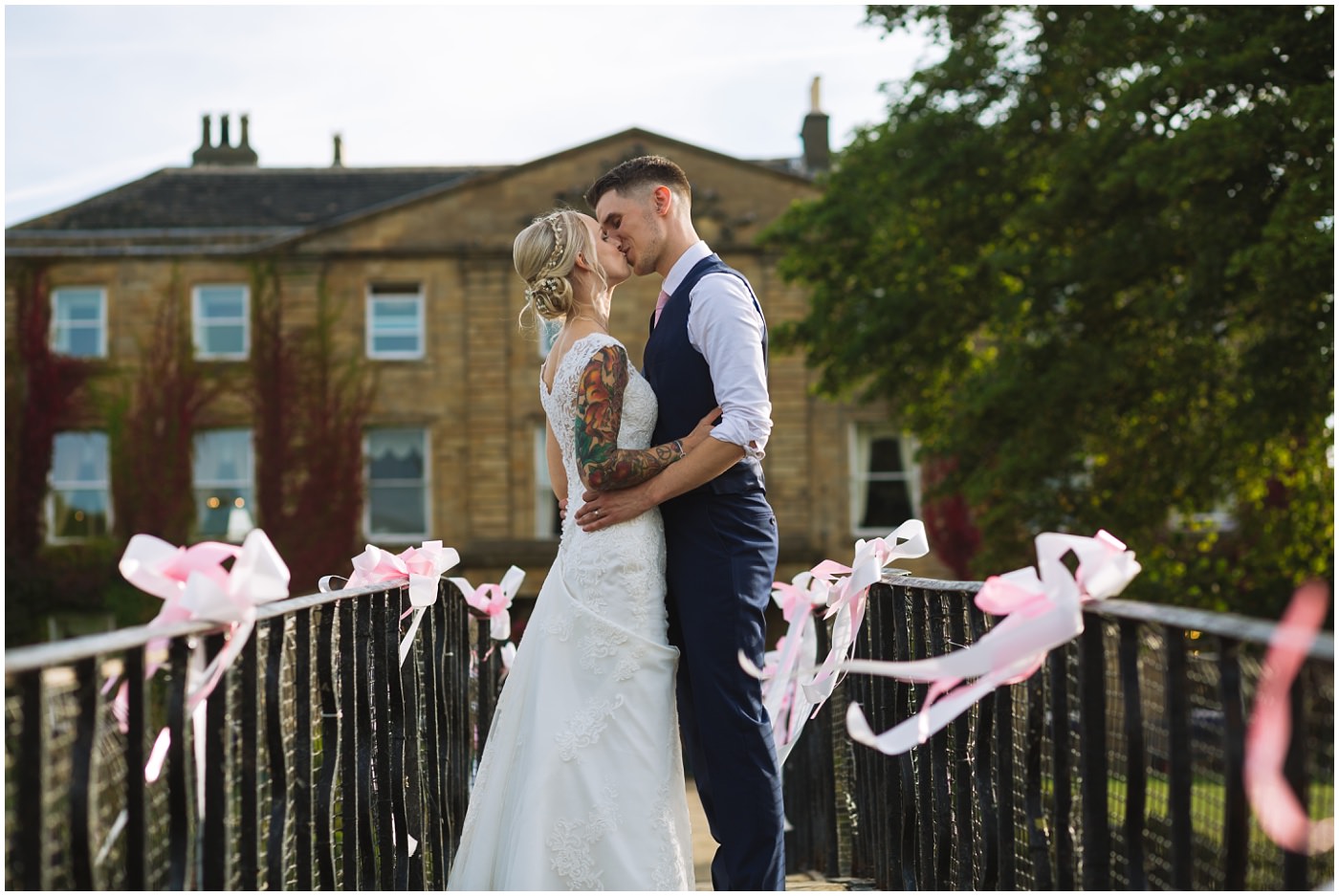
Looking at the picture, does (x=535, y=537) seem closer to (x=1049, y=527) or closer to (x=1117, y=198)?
(x=1049, y=527)

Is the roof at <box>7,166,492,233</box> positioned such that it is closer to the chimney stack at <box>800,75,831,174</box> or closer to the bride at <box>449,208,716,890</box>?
the chimney stack at <box>800,75,831,174</box>

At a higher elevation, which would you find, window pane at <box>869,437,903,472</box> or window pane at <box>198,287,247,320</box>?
window pane at <box>198,287,247,320</box>

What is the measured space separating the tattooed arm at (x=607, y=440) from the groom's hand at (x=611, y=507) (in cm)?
3

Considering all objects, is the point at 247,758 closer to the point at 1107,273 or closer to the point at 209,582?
the point at 209,582

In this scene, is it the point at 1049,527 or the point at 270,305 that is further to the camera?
the point at 270,305

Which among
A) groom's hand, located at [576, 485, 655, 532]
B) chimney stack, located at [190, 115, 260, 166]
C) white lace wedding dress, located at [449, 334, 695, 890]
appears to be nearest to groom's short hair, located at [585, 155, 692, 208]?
white lace wedding dress, located at [449, 334, 695, 890]

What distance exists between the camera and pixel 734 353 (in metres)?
3.65

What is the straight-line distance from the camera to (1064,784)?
8.86 feet

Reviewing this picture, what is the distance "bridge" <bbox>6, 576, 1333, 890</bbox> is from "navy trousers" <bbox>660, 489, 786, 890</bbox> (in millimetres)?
465

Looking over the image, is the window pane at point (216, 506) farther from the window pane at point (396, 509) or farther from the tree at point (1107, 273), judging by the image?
the tree at point (1107, 273)

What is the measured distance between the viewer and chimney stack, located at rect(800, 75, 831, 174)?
27641 mm

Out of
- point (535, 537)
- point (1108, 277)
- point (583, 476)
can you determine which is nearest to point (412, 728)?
point (583, 476)

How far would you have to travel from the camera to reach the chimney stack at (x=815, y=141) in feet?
90.7

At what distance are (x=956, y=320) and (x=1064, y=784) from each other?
1416 centimetres
